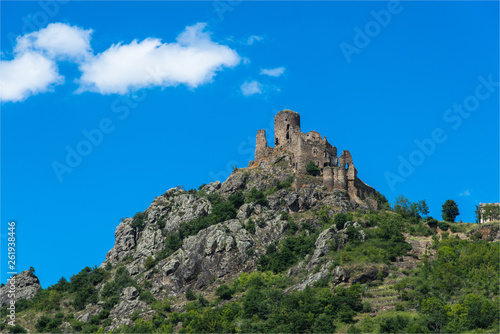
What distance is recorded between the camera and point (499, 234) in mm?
103750

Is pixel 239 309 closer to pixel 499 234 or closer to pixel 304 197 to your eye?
pixel 304 197

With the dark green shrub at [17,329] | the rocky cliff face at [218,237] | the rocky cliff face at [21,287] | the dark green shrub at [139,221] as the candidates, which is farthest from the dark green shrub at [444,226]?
the rocky cliff face at [21,287]

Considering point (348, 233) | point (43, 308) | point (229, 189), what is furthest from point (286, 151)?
point (43, 308)

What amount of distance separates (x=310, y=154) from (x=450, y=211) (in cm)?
2260

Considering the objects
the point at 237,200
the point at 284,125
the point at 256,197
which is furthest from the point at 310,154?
the point at 237,200

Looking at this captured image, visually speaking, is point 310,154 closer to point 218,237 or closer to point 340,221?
point 340,221

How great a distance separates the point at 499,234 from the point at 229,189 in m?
41.7

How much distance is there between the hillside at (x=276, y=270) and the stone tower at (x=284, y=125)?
3.59 meters

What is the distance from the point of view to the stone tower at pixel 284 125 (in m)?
129

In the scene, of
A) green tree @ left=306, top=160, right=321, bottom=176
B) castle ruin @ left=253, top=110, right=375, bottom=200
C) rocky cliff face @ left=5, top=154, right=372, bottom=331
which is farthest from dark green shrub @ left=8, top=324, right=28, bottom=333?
green tree @ left=306, top=160, right=321, bottom=176

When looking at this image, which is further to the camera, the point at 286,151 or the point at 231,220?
the point at 286,151

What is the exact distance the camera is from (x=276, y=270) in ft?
349

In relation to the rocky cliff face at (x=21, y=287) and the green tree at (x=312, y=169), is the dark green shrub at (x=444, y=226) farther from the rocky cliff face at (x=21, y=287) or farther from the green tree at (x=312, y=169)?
the rocky cliff face at (x=21, y=287)

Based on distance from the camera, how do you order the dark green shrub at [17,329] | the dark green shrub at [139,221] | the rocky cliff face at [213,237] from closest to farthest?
the rocky cliff face at [213,237] → the dark green shrub at [17,329] → the dark green shrub at [139,221]
